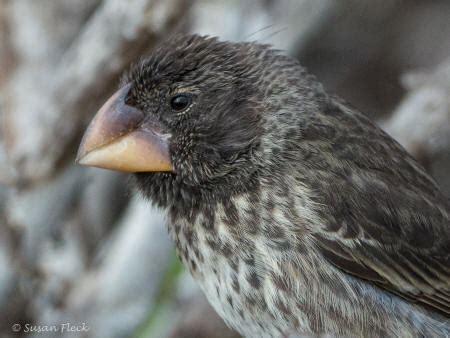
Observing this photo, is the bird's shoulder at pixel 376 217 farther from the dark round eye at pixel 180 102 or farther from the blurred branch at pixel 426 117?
the blurred branch at pixel 426 117

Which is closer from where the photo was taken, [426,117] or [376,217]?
[376,217]

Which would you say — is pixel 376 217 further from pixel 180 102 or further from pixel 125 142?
pixel 125 142

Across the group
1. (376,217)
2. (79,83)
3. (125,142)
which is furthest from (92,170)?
(376,217)

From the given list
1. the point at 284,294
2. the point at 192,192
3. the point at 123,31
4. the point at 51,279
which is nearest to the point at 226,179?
the point at 192,192

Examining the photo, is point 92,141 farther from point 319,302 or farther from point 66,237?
point 66,237

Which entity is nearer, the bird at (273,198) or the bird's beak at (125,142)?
the bird at (273,198)

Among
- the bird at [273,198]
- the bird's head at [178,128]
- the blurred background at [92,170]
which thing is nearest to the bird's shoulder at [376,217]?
the bird at [273,198]

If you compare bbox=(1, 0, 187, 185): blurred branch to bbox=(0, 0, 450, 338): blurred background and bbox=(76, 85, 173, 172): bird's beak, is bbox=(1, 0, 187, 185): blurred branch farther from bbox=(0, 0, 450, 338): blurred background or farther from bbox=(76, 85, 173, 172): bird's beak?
bbox=(76, 85, 173, 172): bird's beak
